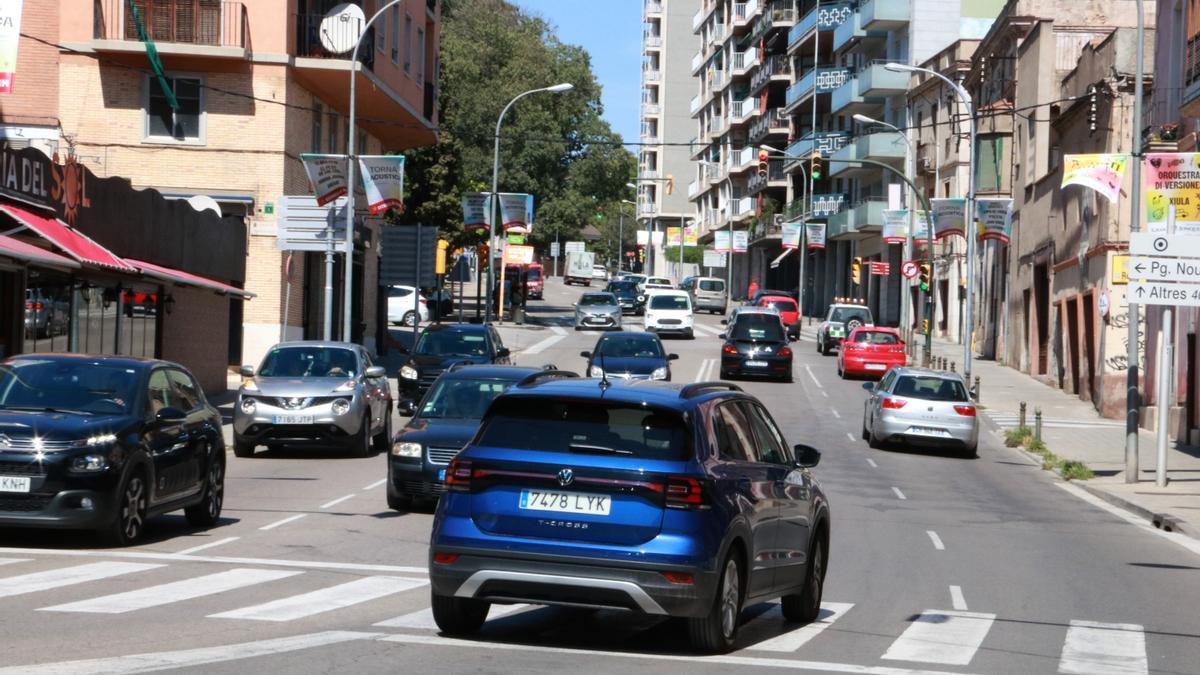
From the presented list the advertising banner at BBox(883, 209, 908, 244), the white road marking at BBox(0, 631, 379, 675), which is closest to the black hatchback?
the white road marking at BBox(0, 631, 379, 675)

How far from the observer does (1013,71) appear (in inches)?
2260

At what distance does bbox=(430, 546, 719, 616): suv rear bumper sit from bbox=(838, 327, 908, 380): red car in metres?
39.0

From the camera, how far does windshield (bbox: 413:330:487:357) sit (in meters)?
33.1

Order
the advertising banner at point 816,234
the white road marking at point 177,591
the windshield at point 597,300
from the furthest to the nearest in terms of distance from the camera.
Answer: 1. the advertising banner at point 816,234
2. the windshield at point 597,300
3. the white road marking at point 177,591

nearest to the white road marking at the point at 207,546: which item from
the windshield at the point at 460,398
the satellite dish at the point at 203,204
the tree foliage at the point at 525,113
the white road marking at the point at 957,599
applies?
the windshield at the point at 460,398

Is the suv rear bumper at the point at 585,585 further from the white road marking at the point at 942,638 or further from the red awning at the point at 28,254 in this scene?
the red awning at the point at 28,254

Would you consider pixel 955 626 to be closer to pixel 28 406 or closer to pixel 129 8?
pixel 28 406

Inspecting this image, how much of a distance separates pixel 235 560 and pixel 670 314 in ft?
162

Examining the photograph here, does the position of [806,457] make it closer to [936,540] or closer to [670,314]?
[936,540]

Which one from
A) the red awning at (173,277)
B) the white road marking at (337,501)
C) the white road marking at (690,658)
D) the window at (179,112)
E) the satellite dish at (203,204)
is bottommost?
the white road marking at (337,501)

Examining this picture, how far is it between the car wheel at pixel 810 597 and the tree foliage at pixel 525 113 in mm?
66840

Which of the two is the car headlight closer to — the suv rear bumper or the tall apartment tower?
the suv rear bumper

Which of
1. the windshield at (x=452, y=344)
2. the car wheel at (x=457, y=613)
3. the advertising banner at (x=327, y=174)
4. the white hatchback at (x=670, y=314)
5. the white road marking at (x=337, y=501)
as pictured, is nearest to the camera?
the car wheel at (x=457, y=613)

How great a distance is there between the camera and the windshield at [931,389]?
1259 inches
